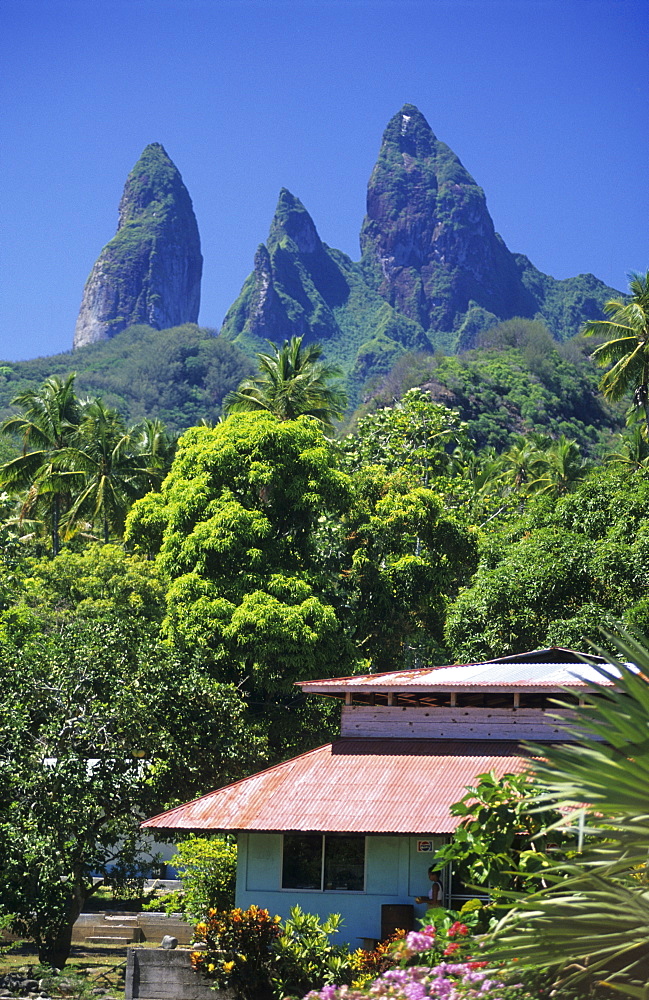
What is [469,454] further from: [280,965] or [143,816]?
[280,965]

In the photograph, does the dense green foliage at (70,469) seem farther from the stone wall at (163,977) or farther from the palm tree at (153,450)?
the stone wall at (163,977)

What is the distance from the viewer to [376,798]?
15758mm

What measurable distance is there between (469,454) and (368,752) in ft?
129

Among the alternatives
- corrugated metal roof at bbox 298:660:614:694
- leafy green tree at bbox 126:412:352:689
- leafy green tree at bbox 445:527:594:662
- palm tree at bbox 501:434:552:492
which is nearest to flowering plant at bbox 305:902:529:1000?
corrugated metal roof at bbox 298:660:614:694

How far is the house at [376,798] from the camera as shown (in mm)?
15367

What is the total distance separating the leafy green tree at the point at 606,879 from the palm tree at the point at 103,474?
36235 millimetres

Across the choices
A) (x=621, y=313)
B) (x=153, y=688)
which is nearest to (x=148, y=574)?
(x=153, y=688)

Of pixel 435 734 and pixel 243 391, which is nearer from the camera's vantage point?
pixel 435 734

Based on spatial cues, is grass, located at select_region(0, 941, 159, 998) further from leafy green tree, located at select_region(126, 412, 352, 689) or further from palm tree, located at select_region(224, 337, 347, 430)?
palm tree, located at select_region(224, 337, 347, 430)

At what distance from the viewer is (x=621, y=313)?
36.9 m

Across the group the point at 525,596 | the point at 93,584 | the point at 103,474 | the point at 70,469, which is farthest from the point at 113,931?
the point at 70,469

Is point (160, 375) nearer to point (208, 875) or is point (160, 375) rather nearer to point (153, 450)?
point (153, 450)

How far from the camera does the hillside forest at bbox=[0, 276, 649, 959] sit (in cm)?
2019

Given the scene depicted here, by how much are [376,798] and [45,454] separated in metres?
30.9
